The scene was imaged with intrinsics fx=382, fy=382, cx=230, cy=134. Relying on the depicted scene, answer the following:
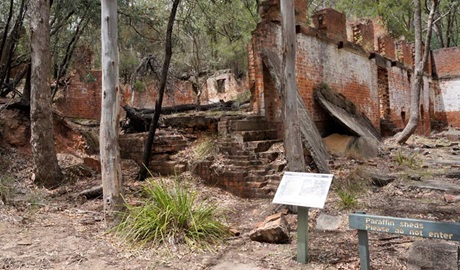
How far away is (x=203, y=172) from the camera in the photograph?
7707 millimetres

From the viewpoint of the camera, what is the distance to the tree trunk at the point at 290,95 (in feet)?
18.8

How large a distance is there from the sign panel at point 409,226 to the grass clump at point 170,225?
71.0 inches

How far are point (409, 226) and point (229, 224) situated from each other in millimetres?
2814

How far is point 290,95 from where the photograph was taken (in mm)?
5781

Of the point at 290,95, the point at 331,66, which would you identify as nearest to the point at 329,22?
the point at 331,66

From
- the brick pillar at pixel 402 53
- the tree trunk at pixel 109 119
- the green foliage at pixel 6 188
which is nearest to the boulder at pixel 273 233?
the tree trunk at pixel 109 119

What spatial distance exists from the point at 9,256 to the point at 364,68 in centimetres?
1220

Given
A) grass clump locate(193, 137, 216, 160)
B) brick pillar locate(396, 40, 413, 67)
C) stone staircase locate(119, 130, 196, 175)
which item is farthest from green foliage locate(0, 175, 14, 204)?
brick pillar locate(396, 40, 413, 67)

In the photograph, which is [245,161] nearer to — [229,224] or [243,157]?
[243,157]

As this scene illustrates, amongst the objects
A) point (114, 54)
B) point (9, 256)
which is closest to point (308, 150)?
point (114, 54)

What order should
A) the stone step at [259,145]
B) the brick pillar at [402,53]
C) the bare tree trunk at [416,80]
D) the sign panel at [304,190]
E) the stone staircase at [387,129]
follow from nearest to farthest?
1. the sign panel at [304,190]
2. the stone step at [259,145]
3. the bare tree trunk at [416,80]
4. the stone staircase at [387,129]
5. the brick pillar at [402,53]

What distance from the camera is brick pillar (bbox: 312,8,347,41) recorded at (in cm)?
1123

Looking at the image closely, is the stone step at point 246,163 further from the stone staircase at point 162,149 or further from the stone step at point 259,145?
the stone staircase at point 162,149

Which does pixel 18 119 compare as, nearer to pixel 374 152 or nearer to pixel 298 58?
pixel 298 58
